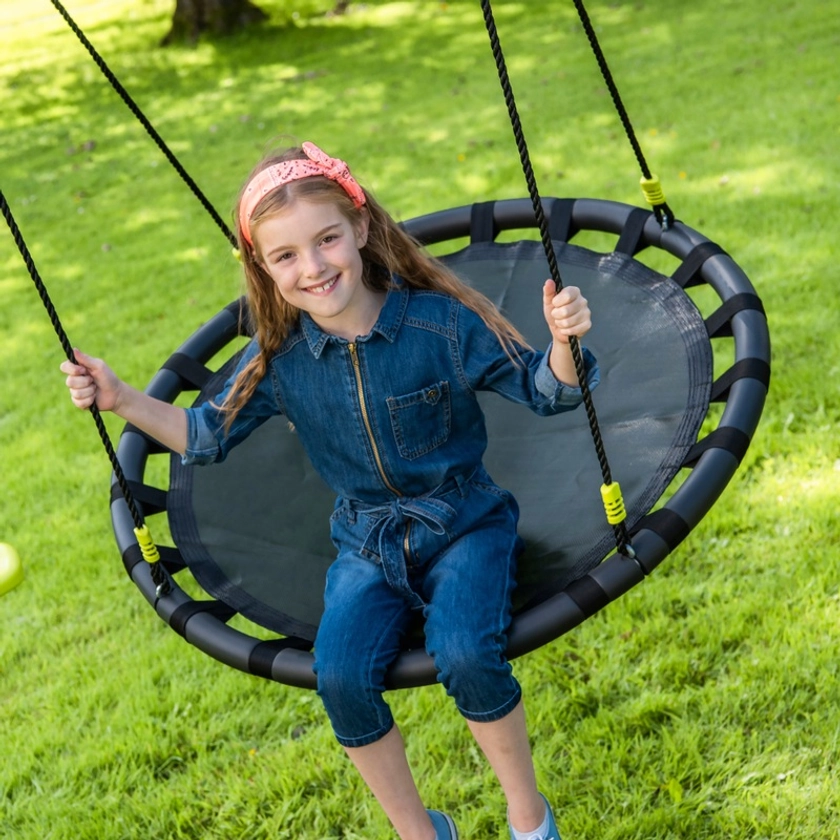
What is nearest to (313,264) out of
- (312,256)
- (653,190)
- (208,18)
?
(312,256)

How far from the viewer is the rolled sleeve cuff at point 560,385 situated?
5.89 ft

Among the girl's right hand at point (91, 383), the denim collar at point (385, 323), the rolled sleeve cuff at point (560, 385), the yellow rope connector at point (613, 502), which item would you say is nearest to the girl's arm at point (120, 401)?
the girl's right hand at point (91, 383)

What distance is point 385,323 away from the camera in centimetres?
193

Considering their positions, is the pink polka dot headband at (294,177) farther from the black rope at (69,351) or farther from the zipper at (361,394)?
the black rope at (69,351)

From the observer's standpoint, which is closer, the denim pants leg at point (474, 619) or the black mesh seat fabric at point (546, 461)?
the denim pants leg at point (474, 619)

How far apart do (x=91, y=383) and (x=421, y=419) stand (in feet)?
1.81

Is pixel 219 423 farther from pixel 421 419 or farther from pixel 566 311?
pixel 566 311

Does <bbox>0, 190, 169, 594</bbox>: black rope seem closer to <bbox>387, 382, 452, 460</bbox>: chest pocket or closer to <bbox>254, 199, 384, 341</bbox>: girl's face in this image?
<bbox>254, 199, 384, 341</bbox>: girl's face

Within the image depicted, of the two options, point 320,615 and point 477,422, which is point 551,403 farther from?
point 320,615

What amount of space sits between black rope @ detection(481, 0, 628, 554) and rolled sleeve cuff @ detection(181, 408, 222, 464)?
0.71 m

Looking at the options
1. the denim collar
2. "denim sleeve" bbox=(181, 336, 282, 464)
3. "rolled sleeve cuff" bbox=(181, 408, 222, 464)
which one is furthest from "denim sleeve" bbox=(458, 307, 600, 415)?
"rolled sleeve cuff" bbox=(181, 408, 222, 464)

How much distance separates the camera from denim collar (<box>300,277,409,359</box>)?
6.31ft

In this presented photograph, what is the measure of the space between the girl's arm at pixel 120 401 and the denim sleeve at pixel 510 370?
0.54 meters

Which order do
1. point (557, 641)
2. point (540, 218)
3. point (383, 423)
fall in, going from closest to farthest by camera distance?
1. point (540, 218)
2. point (383, 423)
3. point (557, 641)
